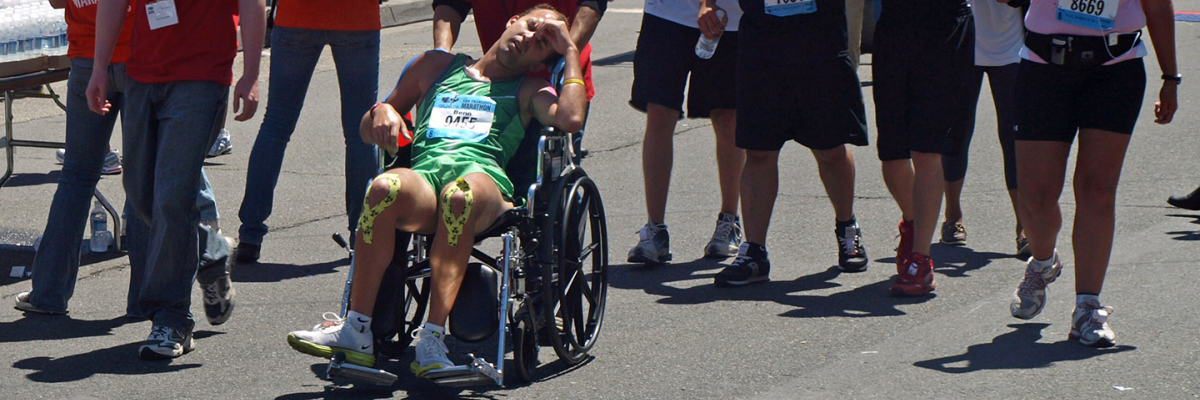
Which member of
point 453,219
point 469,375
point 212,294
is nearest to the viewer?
point 469,375

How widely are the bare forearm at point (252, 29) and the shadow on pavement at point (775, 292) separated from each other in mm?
1841

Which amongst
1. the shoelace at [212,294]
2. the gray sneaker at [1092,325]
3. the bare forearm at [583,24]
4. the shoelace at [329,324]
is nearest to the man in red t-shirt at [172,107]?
the shoelace at [212,294]

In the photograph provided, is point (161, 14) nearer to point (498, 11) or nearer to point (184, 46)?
point (184, 46)

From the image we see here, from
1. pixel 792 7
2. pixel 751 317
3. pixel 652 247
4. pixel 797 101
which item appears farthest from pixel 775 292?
pixel 792 7

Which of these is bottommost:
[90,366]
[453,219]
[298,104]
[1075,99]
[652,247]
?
[90,366]

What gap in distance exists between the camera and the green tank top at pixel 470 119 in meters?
4.83

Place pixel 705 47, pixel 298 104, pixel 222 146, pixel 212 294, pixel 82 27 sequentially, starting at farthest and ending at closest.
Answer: pixel 222 146 → pixel 298 104 → pixel 705 47 → pixel 82 27 → pixel 212 294

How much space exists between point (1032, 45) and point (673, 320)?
163cm

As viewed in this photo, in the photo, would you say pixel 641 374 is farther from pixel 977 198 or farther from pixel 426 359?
pixel 977 198

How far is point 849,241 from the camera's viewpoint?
6.13 m

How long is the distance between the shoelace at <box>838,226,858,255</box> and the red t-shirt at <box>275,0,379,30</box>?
2.29 m

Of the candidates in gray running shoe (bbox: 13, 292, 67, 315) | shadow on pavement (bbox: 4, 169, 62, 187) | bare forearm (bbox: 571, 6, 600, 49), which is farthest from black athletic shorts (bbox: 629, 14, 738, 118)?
shadow on pavement (bbox: 4, 169, 62, 187)

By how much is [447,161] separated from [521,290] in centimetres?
52

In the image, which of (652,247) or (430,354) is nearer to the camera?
(430,354)
